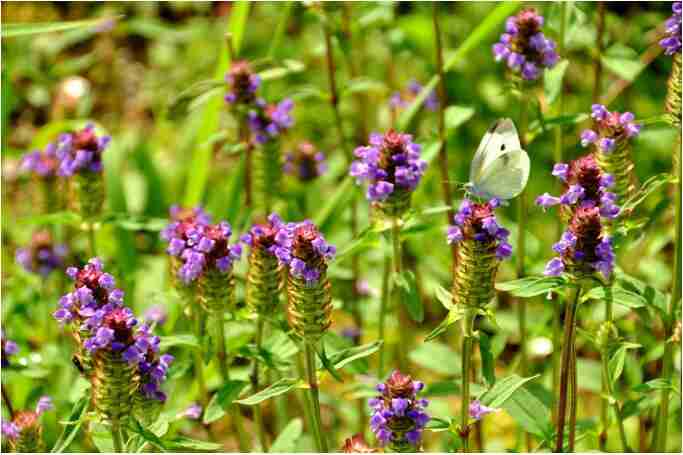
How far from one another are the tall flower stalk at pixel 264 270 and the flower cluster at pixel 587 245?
2.60 ft

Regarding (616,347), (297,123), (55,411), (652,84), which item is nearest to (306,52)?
(297,123)

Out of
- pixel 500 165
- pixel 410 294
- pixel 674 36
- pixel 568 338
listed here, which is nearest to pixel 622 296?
pixel 568 338

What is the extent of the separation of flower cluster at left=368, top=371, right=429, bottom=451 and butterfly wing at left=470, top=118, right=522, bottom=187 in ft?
1.97

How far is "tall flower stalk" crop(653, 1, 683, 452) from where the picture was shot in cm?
287

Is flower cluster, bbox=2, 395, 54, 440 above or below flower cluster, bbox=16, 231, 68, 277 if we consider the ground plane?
below

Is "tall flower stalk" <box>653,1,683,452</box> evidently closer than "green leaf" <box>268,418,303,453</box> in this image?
Yes

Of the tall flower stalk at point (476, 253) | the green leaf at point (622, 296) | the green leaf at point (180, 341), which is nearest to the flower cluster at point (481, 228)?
the tall flower stalk at point (476, 253)

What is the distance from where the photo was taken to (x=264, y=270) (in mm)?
2941

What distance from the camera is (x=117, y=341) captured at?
2.51 meters

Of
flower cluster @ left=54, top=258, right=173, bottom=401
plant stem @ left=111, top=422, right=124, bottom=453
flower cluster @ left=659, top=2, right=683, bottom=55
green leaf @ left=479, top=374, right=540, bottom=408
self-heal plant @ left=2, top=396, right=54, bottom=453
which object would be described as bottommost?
self-heal plant @ left=2, top=396, right=54, bottom=453

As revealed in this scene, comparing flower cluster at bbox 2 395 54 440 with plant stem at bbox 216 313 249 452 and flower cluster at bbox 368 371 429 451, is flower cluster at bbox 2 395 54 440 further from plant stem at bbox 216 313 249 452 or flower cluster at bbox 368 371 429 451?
flower cluster at bbox 368 371 429 451

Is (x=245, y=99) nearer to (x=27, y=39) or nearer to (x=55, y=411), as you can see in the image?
(x=55, y=411)

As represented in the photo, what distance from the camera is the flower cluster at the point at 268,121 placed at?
3.79 meters

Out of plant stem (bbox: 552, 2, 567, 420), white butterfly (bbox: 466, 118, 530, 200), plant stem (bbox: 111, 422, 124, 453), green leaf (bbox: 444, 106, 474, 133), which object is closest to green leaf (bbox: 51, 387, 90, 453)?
plant stem (bbox: 111, 422, 124, 453)
